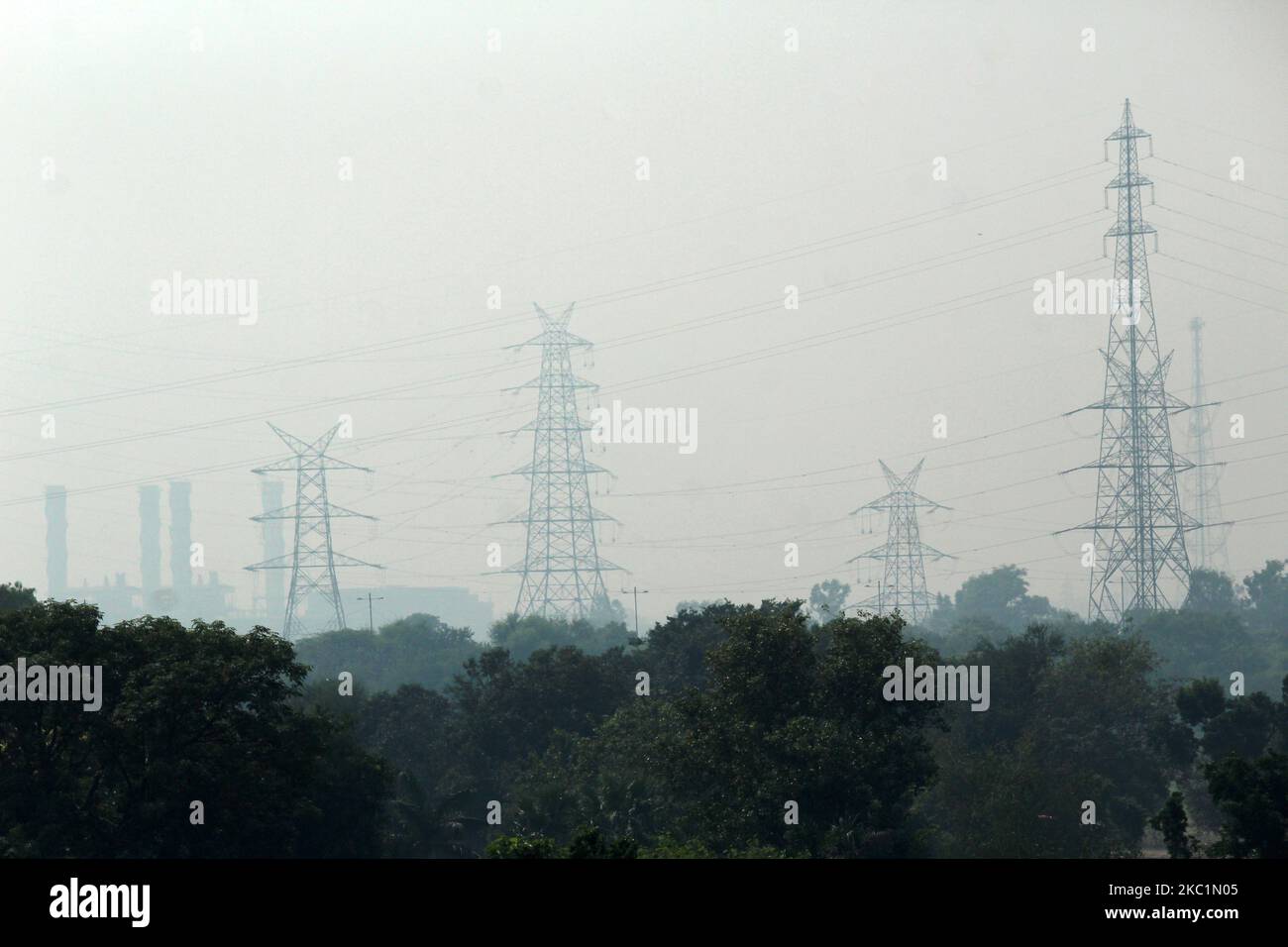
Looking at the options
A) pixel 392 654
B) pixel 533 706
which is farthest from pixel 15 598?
pixel 392 654

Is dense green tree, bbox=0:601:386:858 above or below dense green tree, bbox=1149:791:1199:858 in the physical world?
above

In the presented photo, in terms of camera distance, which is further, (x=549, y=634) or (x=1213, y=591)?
(x=1213, y=591)

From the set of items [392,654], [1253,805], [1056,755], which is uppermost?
[392,654]

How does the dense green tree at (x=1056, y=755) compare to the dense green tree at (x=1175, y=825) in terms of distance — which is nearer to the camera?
the dense green tree at (x=1175, y=825)

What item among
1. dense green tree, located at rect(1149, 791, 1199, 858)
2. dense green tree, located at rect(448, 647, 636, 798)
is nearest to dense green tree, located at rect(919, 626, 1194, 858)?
dense green tree, located at rect(1149, 791, 1199, 858)

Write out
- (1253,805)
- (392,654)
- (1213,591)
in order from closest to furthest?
(1253,805)
(392,654)
(1213,591)

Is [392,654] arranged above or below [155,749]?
above
